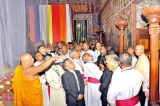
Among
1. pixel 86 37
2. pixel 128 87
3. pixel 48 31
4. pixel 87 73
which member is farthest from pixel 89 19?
pixel 128 87

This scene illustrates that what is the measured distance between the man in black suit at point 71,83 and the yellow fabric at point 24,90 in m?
0.71

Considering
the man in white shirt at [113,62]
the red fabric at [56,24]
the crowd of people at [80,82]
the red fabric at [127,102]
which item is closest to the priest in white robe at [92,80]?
the crowd of people at [80,82]

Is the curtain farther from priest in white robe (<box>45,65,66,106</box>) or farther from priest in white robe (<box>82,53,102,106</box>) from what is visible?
priest in white robe (<box>82,53,102,106</box>)

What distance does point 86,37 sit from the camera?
19812 mm

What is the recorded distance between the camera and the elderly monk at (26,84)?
3.67 m

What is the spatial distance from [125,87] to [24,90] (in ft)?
7.42

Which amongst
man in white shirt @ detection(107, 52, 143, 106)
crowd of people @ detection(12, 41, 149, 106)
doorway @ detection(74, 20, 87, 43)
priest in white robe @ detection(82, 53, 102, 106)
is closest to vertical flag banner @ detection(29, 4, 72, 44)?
crowd of people @ detection(12, 41, 149, 106)

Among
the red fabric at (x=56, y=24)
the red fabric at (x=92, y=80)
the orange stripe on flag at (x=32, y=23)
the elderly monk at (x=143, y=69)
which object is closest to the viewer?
the elderly monk at (x=143, y=69)

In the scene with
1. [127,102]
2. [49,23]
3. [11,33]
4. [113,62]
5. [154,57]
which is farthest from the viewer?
[49,23]

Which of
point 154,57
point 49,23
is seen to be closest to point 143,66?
point 154,57

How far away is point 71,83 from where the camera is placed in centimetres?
367

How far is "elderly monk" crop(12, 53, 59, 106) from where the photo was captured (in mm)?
3674

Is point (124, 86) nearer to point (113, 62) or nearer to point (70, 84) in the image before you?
point (113, 62)

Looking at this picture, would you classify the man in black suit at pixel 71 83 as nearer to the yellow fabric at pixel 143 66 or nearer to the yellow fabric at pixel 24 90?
the yellow fabric at pixel 24 90
